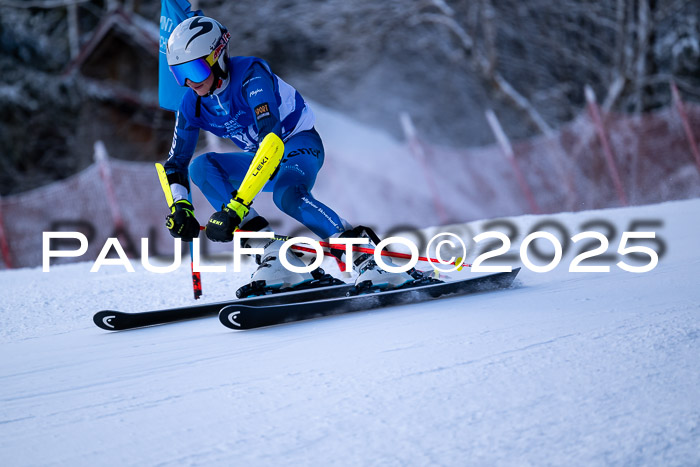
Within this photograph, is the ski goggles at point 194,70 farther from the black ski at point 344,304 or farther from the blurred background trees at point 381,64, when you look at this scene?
the blurred background trees at point 381,64

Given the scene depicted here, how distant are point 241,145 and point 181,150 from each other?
376 millimetres

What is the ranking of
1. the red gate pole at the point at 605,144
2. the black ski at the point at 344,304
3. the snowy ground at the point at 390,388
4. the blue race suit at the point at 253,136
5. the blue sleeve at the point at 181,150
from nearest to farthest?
the snowy ground at the point at 390,388
the black ski at the point at 344,304
the blue race suit at the point at 253,136
the blue sleeve at the point at 181,150
the red gate pole at the point at 605,144

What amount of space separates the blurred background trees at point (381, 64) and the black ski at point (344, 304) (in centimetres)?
1302

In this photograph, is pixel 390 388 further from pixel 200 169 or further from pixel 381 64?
pixel 381 64

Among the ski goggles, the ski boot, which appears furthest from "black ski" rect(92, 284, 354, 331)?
the ski goggles

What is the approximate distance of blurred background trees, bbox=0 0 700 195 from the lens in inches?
643

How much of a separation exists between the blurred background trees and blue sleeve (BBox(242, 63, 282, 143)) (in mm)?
13153

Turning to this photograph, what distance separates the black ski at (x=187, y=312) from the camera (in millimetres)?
3365

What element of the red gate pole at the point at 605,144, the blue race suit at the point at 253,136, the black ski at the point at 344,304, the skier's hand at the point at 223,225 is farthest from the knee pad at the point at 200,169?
the red gate pole at the point at 605,144

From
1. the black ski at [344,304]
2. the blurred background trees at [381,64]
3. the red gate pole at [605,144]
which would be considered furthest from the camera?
the blurred background trees at [381,64]

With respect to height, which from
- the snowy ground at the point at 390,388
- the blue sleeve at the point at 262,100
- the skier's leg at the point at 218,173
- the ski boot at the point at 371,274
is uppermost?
the blue sleeve at the point at 262,100

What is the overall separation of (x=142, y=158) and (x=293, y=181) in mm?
19019

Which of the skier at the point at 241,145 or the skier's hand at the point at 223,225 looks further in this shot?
the skier at the point at 241,145

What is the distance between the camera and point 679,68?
1667 cm
